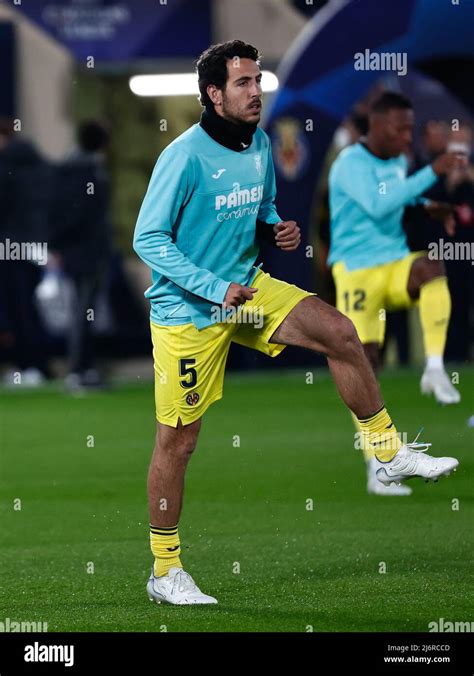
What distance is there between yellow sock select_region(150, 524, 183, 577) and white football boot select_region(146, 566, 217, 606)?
0.03 m

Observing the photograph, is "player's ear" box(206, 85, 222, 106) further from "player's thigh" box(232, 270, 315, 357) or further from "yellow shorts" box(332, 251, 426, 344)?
"yellow shorts" box(332, 251, 426, 344)

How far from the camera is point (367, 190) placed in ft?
30.5

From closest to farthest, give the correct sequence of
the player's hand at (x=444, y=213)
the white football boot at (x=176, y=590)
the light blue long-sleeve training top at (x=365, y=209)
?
1. the white football boot at (x=176, y=590)
2. the player's hand at (x=444, y=213)
3. the light blue long-sleeve training top at (x=365, y=209)

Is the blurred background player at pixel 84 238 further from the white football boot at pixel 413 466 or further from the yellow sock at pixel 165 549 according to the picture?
the white football boot at pixel 413 466

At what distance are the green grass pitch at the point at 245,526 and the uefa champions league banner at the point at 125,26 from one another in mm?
6090

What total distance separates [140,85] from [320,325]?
1461cm

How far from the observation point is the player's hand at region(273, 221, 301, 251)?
21.9 feet

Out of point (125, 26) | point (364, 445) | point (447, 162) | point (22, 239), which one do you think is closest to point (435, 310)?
point (447, 162)

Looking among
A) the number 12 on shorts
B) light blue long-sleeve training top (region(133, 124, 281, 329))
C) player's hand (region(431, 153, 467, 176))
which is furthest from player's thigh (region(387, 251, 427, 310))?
light blue long-sleeve training top (region(133, 124, 281, 329))

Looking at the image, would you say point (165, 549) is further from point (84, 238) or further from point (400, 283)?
point (84, 238)

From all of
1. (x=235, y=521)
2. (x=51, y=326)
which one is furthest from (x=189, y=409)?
(x=51, y=326)

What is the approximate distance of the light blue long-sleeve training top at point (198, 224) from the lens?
6500mm

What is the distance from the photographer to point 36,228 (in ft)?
55.7

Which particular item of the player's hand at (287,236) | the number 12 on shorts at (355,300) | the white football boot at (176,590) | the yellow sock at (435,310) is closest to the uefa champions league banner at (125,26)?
the yellow sock at (435,310)
